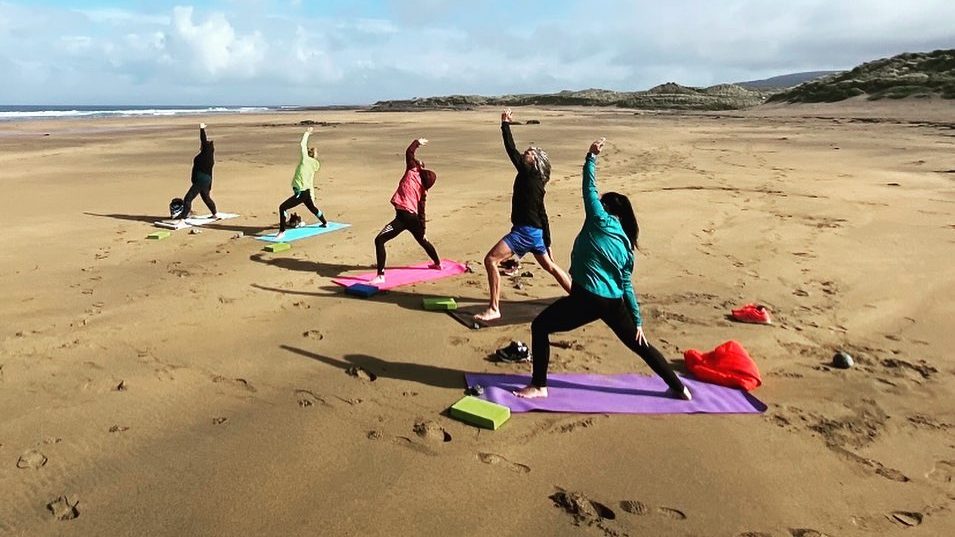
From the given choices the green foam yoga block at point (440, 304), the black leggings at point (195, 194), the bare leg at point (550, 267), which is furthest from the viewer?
the black leggings at point (195, 194)

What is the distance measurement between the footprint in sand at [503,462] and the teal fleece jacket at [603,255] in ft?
4.35

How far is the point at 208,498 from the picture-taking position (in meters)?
3.51

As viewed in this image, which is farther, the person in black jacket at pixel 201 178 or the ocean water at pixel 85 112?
the ocean water at pixel 85 112

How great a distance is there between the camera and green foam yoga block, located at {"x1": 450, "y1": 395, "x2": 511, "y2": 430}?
4250mm

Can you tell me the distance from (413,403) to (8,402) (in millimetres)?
3121

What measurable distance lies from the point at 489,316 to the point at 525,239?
0.91 meters

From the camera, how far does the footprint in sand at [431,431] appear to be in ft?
13.6

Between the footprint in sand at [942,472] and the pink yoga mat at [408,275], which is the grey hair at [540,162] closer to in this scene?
the pink yoga mat at [408,275]

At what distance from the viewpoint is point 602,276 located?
4305mm

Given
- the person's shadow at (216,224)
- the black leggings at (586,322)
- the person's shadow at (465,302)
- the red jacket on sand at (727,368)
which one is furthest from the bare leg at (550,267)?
the person's shadow at (216,224)

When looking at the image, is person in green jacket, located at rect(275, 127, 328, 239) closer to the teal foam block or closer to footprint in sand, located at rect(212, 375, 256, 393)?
the teal foam block

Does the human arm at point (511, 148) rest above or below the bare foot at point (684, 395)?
above

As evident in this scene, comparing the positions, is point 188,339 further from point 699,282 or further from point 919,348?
point 919,348

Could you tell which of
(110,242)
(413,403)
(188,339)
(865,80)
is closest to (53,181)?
(110,242)
